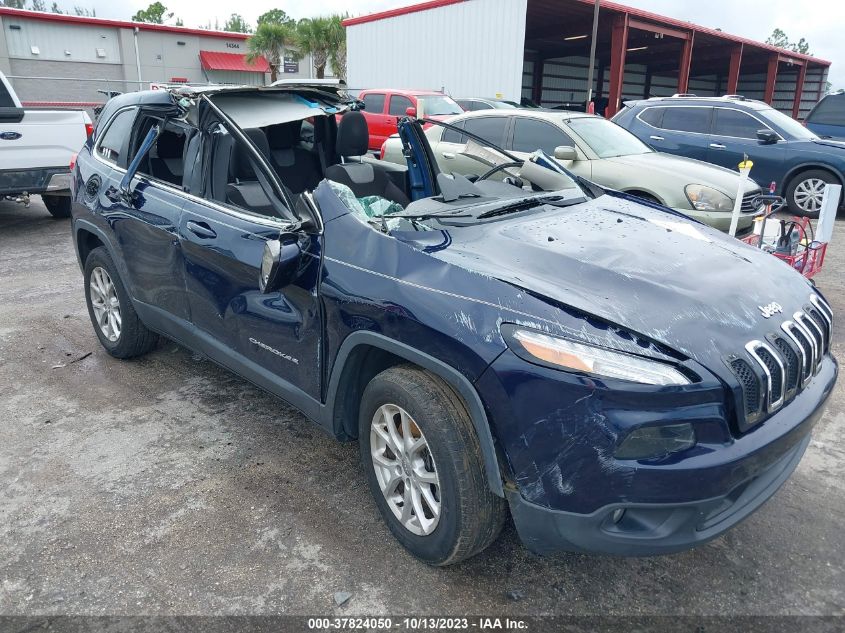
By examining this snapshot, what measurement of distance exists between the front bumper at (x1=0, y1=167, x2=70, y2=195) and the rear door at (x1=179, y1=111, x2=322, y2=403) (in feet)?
18.2

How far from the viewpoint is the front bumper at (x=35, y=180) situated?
7574 millimetres

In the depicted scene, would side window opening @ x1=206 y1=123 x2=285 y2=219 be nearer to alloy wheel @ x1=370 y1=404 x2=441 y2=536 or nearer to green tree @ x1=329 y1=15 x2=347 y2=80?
alloy wheel @ x1=370 y1=404 x2=441 y2=536

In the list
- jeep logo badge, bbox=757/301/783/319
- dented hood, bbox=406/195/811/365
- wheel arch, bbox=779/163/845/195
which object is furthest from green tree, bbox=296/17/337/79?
jeep logo badge, bbox=757/301/783/319

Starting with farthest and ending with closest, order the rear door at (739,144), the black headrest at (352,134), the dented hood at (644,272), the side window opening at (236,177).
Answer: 1. the rear door at (739,144)
2. the black headrest at (352,134)
3. the side window opening at (236,177)
4. the dented hood at (644,272)

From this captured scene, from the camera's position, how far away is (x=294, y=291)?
280 cm

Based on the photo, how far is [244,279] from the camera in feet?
9.87

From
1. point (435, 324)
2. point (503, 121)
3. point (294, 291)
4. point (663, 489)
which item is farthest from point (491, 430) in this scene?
point (503, 121)

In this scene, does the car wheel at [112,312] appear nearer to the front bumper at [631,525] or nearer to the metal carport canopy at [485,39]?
the front bumper at [631,525]

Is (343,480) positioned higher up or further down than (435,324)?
further down

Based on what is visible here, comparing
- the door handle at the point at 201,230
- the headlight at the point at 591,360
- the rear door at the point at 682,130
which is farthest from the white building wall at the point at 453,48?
the headlight at the point at 591,360

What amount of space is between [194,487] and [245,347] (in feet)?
2.26

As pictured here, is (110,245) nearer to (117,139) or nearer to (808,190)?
(117,139)

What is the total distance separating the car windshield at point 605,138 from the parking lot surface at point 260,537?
13.6 ft

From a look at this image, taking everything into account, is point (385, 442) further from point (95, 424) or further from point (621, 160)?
point (621, 160)
